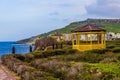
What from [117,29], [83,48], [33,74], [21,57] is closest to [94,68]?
[33,74]

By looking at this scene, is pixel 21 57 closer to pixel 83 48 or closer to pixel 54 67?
pixel 83 48

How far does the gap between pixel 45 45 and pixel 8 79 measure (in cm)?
3412

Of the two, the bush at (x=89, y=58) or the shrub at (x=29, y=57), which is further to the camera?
the shrub at (x=29, y=57)

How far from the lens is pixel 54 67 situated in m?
20.8

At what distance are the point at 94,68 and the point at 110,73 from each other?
1997mm

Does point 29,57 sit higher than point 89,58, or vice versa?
point 89,58

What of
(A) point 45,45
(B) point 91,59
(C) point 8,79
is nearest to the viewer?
(C) point 8,79

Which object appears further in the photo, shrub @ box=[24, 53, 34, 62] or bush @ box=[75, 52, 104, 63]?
shrub @ box=[24, 53, 34, 62]

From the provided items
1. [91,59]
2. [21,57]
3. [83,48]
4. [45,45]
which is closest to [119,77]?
[91,59]

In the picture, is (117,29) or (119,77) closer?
(119,77)

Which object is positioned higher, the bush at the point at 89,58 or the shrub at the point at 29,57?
the bush at the point at 89,58

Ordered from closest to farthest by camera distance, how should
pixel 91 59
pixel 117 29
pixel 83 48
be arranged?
pixel 91 59
pixel 83 48
pixel 117 29

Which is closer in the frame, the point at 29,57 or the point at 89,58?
the point at 89,58

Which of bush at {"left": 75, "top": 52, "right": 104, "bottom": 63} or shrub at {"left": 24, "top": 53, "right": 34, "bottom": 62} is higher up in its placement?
bush at {"left": 75, "top": 52, "right": 104, "bottom": 63}
